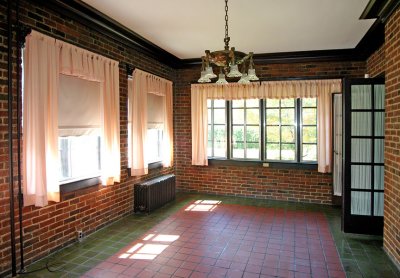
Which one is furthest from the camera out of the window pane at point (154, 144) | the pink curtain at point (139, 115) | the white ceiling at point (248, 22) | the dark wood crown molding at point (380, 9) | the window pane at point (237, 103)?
the window pane at point (237, 103)

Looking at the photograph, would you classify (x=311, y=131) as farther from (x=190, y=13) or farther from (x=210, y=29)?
(x=190, y=13)

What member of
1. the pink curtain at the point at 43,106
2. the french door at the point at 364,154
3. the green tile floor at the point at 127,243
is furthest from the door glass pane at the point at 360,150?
the pink curtain at the point at 43,106

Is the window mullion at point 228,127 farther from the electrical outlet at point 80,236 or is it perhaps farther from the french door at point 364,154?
the electrical outlet at point 80,236

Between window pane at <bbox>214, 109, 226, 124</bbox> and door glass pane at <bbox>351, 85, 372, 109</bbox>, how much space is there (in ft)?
9.49

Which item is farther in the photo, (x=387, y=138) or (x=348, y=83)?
(x=348, y=83)

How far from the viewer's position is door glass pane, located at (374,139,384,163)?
4152 mm

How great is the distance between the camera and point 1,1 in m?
2.91

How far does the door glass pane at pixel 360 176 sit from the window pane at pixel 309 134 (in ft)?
6.02

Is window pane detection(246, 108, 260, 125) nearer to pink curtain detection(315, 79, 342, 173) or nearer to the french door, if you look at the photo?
pink curtain detection(315, 79, 342, 173)

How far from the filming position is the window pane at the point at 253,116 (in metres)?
6.40

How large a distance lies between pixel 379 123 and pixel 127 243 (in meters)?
3.76

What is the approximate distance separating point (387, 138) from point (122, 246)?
140 inches

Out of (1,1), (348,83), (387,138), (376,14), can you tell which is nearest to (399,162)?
(387,138)

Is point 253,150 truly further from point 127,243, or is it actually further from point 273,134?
point 127,243
